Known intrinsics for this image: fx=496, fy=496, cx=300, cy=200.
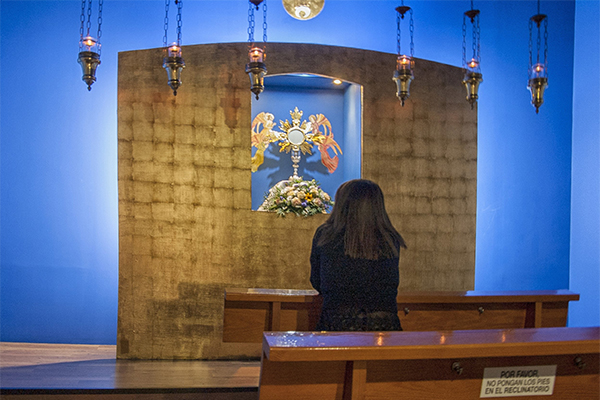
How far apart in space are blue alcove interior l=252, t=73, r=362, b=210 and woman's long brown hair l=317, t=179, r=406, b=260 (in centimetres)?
403

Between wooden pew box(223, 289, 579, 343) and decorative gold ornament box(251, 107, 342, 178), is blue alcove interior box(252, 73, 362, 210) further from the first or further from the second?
wooden pew box(223, 289, 579, 343)

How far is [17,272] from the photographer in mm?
5805

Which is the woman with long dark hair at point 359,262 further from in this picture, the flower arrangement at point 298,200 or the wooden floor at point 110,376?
the flower arrangement at point 298,200

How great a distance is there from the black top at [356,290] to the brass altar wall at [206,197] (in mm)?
2954

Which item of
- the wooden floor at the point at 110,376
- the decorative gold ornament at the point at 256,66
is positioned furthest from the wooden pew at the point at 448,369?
the decorative gold ornament at the point at 256,66

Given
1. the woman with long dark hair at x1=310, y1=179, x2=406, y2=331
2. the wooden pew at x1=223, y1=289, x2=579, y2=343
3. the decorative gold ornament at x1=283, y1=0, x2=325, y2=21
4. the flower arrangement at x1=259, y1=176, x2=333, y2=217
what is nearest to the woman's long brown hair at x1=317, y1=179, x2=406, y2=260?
the woman with long dark hair at x1=310, y1=179, x2=406, y2=331

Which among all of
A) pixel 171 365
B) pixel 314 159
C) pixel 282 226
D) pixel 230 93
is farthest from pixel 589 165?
pixel 171 365

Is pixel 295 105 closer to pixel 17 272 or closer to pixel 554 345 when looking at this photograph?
pixel 17 272

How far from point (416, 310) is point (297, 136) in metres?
3.71

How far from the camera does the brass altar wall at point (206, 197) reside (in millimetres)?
5219

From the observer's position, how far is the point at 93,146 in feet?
19.4

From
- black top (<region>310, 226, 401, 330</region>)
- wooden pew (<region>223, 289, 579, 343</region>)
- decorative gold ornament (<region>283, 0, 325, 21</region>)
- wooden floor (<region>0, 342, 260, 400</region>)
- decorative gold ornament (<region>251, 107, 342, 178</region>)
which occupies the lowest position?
wooden floor (<region>0, 342, 260, 400</region>)

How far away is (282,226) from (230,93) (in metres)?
1.55

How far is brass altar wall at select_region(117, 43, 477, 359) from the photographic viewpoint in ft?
17.1
